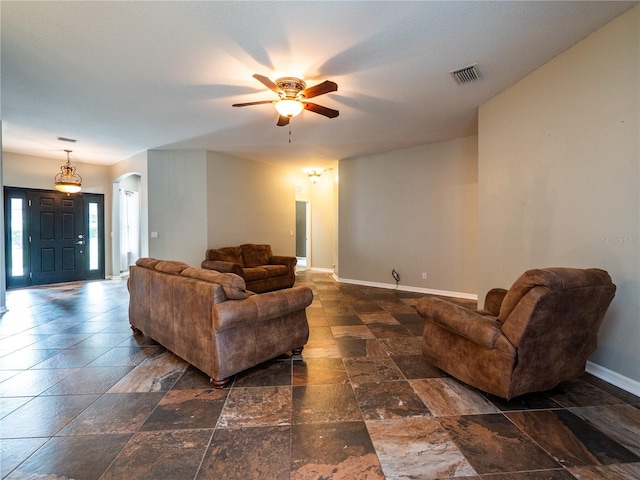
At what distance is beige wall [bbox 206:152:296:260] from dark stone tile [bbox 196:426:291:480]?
473 centimetres

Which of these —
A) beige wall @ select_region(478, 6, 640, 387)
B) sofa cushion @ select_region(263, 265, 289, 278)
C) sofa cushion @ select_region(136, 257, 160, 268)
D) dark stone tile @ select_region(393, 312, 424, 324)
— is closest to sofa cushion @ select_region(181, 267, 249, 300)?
sofa cushion @ select_region(136, 257, 160, 268)

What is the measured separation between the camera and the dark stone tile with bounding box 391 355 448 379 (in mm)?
2398

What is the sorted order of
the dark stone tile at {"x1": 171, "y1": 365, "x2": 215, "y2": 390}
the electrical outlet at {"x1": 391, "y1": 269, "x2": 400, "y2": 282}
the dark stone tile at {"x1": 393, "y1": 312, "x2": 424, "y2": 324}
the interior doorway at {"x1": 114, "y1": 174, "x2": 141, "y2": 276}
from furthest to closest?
the interior doorway at {"x1": 114, "y1": 174, "x2": 141, "y2": 276} → the electrical outlet at {"x1": 391, "y1": 269, "x2": 400, "y2": 282} → the dark stone tile at {"x1": 393, "y1": 312, "x2": 424, "y2": 324} → the dark stone tile at {"x1": 171, "y1": 365, "x2": 215, "y2": 390}

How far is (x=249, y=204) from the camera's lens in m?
6.71

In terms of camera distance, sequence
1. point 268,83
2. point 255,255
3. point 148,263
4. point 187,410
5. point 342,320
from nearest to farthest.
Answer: point 187,410
point 268,83
point 148,263
point 342,320
point 255,255

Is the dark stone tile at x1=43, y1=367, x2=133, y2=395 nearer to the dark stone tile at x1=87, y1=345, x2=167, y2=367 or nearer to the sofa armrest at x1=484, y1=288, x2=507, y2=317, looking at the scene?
the dark stone tile at x1=87, y1=345, x2=167, y2=367

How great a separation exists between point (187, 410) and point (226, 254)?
3.97 m

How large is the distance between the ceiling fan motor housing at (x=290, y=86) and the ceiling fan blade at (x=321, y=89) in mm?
62

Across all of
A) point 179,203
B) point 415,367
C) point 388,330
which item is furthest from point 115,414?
point 179,203

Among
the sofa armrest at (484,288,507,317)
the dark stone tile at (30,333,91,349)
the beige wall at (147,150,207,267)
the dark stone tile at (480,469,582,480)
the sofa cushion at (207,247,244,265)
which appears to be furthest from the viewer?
the beige wall at (147,150,207,267)

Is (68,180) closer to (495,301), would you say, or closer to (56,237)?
(56,237)

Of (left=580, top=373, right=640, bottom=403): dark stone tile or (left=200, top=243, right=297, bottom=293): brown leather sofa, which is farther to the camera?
(left=200, top=243, right=297, bottom=293): brown leather sofa

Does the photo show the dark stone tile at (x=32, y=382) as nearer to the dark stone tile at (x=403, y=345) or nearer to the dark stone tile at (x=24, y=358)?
the dark stone tile at (x=24, y=358)

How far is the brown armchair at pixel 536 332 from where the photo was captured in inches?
70.1
